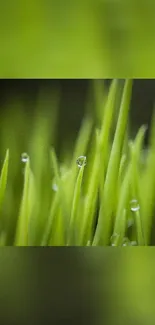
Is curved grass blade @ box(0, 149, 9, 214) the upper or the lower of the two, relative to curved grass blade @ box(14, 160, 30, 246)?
upper

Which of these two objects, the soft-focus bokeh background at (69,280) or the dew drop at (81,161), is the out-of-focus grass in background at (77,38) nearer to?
the soft-focus bokeh background at (69,280)

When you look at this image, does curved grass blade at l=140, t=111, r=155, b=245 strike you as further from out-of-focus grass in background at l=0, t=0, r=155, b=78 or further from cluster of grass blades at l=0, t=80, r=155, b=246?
out-of-focus grass in background at l=0, t=0, r=155, b=78

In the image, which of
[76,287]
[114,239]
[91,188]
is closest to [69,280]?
[76,287]

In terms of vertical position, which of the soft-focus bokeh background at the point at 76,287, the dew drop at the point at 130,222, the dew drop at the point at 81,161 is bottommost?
the soft-focus bokeh background at the point at 76,287

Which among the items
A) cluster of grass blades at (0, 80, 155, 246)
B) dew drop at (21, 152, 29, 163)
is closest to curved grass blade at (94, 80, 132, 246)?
cluster of grass blades at (0, 80, 155, 246)

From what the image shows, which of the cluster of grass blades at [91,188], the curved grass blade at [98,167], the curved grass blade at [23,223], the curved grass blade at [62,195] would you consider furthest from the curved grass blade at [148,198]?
the curved grass blade at [23,223]

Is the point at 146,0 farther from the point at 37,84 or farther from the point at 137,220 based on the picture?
the point at 137,220

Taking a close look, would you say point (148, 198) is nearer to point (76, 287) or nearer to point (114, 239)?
point (114, 239)

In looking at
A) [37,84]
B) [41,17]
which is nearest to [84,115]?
[37,84]
